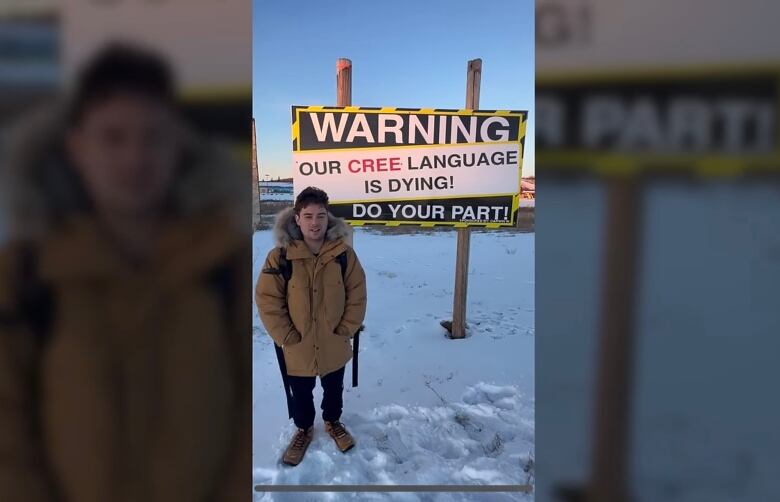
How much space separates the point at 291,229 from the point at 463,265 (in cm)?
87

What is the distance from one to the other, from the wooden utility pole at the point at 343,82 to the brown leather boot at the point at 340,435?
4.14ft

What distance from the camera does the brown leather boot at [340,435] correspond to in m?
1.68
